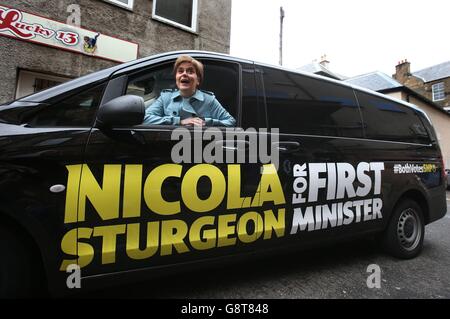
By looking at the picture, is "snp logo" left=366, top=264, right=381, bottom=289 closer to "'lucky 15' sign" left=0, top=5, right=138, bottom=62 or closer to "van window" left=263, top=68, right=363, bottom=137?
"van window" left=263, top=68, right=363, bottom=137

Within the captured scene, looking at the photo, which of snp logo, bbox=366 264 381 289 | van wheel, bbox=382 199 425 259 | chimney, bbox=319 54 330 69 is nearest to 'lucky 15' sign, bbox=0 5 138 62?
van wheel, bbox=382 199 425 259

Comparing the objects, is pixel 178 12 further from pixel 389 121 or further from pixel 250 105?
pixel 250 105

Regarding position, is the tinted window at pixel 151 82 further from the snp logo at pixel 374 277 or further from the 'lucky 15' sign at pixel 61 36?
the 'lucky 15' sign at pixel 61 36

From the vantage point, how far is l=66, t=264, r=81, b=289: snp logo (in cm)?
161

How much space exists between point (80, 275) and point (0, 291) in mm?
356

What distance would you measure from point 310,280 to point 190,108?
1.78 metres

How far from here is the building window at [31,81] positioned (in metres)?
5.69

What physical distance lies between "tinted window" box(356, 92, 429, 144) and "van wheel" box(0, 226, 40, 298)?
2.91 meters

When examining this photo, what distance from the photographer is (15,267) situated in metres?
1.50

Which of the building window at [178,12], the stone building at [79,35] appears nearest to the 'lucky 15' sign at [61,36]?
the stone building at [79,35]

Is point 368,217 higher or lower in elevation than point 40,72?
lower
